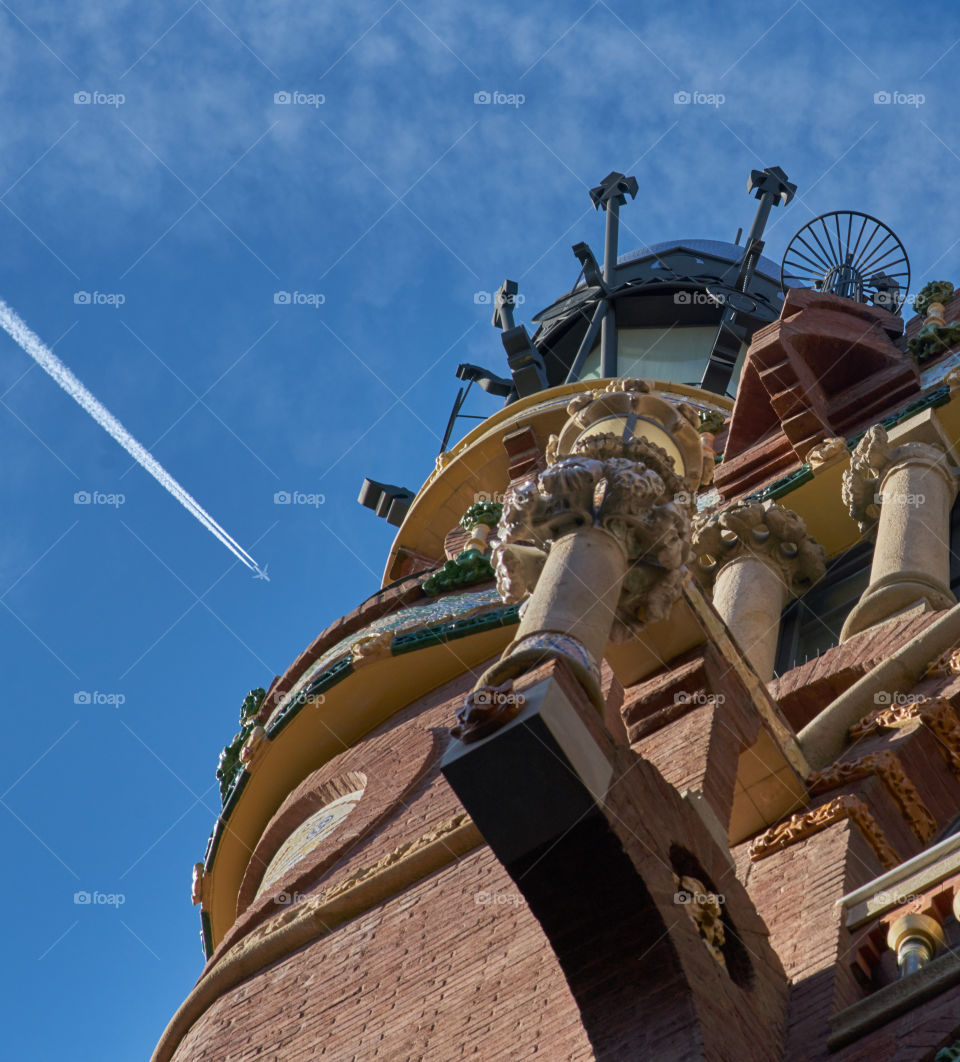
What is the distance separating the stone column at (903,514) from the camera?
13102 millimetres

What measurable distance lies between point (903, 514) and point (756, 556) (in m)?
1.42

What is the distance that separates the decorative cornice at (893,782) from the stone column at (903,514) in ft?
10.7

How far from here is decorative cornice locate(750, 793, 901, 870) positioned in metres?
9.13

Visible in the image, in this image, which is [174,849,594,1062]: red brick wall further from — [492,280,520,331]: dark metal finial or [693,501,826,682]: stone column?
[492,280,520,331]: dark metal finial

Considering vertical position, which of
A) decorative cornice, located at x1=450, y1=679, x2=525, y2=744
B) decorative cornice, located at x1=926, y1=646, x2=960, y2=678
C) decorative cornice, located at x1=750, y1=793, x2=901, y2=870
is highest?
decorative cornice, located at x1=926, y1=646, x2=960, y2=678

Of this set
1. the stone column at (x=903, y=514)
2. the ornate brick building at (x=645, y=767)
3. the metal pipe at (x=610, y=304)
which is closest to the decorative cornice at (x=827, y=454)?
the ornate brick building at (x=645, y=767)

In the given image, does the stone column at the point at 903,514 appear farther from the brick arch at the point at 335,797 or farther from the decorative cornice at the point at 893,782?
the decorative cornice at the point at 893,782

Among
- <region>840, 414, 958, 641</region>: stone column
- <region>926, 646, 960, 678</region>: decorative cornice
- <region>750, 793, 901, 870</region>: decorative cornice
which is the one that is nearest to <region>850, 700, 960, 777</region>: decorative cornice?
<region>926, 646, 960, 678</region>: decorative cornice

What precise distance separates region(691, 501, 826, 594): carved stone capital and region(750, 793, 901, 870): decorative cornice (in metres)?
6.19

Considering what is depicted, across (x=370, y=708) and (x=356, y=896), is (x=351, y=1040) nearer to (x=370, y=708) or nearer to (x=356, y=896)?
(x=356, y=896)

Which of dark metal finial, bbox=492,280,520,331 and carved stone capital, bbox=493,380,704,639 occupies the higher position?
dark metal finial, bbox=492,280,520,331

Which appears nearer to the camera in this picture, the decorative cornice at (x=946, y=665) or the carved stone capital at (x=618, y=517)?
the carved stone capital at (x=618, y=517)

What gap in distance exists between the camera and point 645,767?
25.6 ft

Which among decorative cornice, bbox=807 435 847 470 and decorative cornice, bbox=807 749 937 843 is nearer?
decorative cornice, bbox=807 749 937 843
